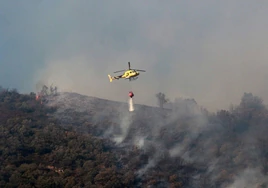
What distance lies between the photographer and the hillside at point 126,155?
137 meters

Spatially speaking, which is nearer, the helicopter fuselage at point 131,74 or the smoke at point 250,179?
the helicopter fuselage at point 131,74

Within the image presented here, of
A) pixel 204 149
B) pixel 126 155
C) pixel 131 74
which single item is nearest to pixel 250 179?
pixel 204 149

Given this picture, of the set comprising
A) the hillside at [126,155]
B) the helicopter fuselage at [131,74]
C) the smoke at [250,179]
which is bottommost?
the smoke at [250,179]

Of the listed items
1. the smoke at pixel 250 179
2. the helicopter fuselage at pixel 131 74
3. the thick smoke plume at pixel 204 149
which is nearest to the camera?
the helicopter fuselage at pixel 131 74

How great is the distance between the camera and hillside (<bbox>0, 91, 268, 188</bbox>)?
137 m

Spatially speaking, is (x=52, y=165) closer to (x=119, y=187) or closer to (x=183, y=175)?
(x=119, y=187)

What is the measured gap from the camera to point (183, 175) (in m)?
147

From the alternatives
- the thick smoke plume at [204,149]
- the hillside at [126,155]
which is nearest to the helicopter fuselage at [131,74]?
the hillside at [126,155]

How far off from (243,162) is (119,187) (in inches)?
2170

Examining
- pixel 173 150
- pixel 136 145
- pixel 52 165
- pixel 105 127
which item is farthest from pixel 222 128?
pixel 52 165

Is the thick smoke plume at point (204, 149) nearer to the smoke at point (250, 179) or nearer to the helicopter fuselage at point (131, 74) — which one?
the smoke at point (250, 179)

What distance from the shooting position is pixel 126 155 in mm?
168375

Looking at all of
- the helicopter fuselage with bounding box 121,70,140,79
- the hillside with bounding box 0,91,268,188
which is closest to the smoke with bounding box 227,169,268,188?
the hillside with bounding box 0,91,268,188

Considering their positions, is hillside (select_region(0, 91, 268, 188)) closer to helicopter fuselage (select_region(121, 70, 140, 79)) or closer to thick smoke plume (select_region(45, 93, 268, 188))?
thick smoke plume (select_region(45, 93, 268, 188))
